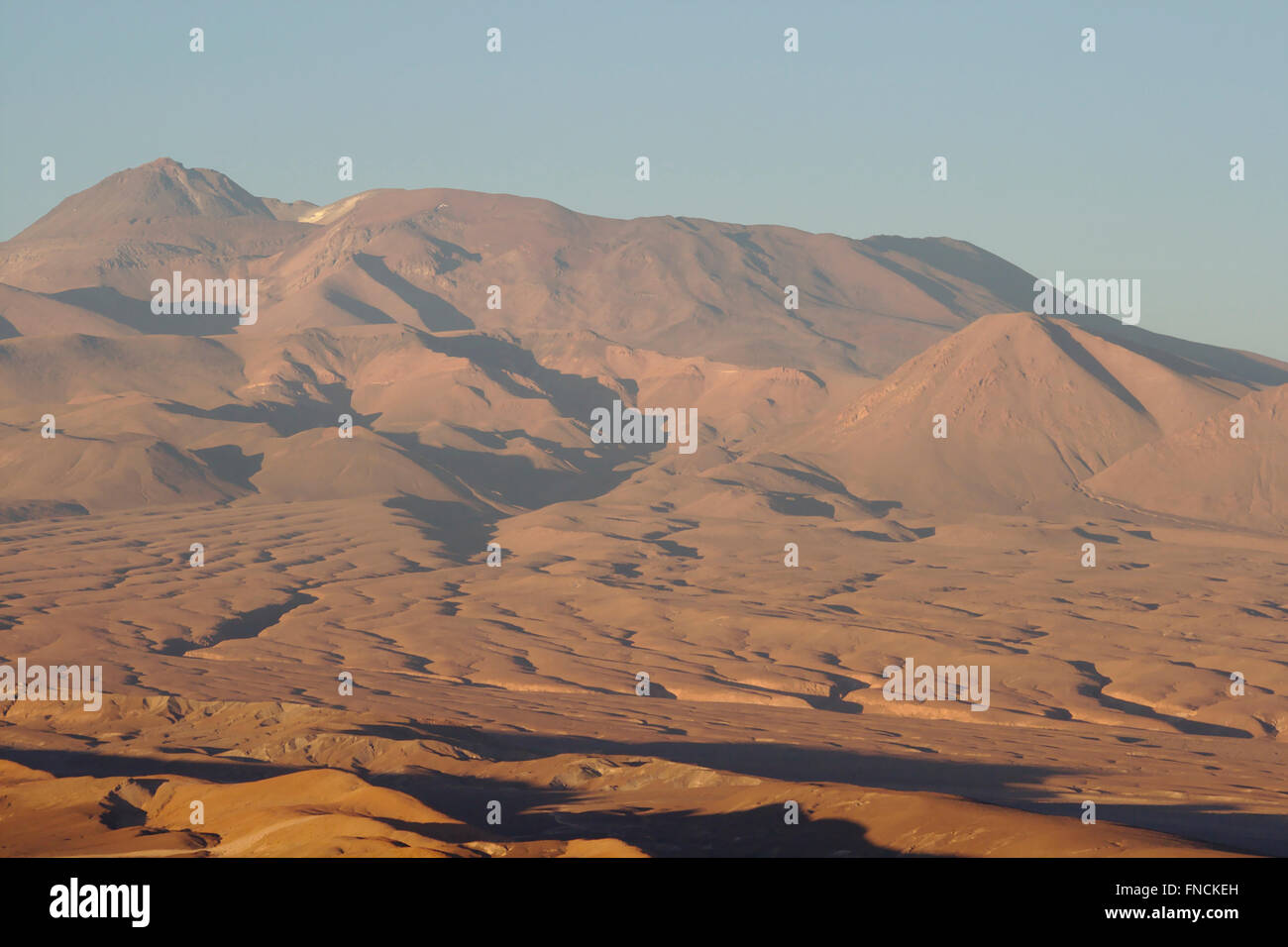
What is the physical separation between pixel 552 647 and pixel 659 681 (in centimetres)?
1125

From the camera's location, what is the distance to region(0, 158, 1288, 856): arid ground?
132 feet

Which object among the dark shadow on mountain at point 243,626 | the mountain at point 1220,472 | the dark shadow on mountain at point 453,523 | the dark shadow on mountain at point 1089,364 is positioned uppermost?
the dark shadow on mountain at point 1089,364

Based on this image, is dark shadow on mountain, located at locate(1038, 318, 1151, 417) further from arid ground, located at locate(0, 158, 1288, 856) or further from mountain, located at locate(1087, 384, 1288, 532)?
mountain, located at locate(1087, 384, 1288, 532)

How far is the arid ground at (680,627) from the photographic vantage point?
4019cm

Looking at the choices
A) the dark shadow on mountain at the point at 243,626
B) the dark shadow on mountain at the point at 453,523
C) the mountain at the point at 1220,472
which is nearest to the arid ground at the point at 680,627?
the mountain at the point at 1220,472

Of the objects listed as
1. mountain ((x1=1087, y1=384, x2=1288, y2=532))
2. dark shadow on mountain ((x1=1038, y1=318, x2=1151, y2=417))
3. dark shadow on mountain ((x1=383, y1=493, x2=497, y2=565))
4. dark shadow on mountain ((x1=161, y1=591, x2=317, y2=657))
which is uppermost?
dark shadow on mountain ((x1=1038, y1=318, x2=1151, y2=417))

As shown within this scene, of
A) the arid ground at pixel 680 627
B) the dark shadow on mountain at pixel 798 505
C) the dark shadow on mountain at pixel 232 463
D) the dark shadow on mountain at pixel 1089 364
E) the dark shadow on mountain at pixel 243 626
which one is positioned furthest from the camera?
the dark shadow on mountain at pixel 1089 364

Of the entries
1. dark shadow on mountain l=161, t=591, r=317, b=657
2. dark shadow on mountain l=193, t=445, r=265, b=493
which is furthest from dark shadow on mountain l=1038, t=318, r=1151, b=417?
dark shadow on mountain l=161, t=591, r=317, b=657

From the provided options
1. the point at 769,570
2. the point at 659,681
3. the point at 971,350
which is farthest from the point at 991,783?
the point at 971,350

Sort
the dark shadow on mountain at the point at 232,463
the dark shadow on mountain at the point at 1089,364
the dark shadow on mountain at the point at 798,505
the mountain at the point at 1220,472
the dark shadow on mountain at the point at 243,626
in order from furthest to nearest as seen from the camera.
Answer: the dark shadow on mountain at the point at 1089,364, the dark shadow on mountain at the point at 232,463, the dark shadow on mountain at the point at 798,505, the mountain at the point at 1220,472, the dark shadow on mountain at the point at 243,626

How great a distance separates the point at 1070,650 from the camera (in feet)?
290

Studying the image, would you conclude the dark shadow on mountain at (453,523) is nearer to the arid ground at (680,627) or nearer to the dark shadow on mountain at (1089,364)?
the arid ground at (680,627)

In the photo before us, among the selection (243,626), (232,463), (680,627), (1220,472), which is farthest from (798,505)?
(243,626)
